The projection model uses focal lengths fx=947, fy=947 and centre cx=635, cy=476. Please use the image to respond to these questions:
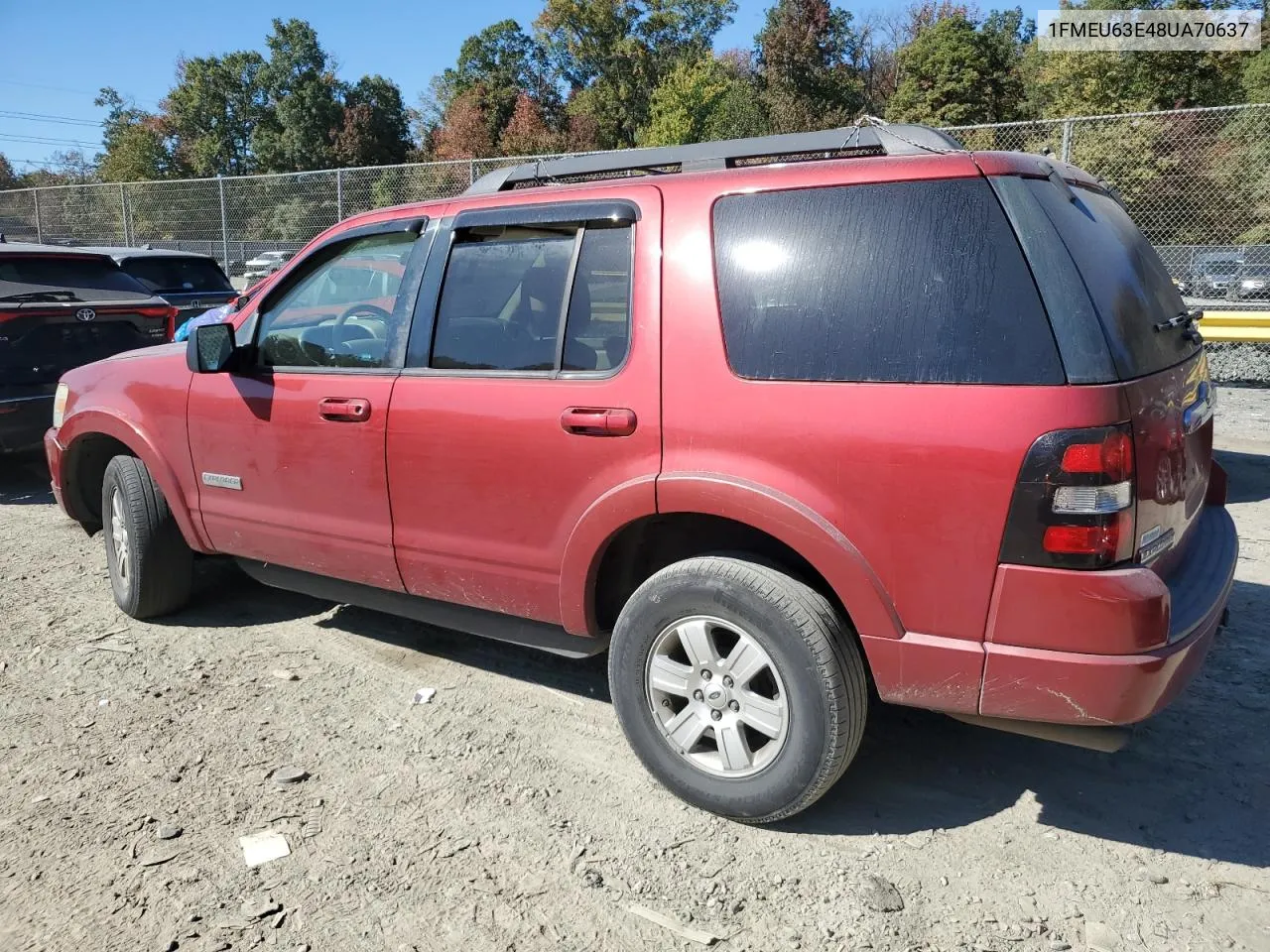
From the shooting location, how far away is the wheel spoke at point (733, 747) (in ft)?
9.32

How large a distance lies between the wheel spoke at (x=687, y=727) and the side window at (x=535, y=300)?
1.11 meters

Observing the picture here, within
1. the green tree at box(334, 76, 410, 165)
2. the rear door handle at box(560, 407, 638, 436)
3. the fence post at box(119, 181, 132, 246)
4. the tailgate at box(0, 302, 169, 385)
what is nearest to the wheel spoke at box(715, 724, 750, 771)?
the rear door handle at box(560, 407, 638, 436)

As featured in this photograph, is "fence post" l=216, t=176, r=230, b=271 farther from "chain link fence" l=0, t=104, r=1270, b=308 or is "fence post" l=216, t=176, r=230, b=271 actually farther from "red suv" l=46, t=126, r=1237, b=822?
"red suv" l=46, t=126, r=1237, b=822

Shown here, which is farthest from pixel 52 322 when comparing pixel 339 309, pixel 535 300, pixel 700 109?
pixel 700 109

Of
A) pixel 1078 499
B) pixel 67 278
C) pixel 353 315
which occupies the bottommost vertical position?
pixel 1078 499

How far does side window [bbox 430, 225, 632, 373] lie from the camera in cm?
304

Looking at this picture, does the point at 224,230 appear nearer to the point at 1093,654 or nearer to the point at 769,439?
the point at 769,439

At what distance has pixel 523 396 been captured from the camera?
3.16 meters

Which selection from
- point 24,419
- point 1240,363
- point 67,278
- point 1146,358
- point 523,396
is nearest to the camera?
point 1146,358

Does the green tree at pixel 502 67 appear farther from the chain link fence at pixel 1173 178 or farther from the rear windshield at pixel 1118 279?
the rear windshield at pixel 1118 279

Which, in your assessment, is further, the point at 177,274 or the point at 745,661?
the point at 177,274

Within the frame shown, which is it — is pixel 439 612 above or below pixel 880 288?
below

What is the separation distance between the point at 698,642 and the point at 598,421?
0.74 meters

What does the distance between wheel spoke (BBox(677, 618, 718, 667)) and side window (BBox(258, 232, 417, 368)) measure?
1686mm
